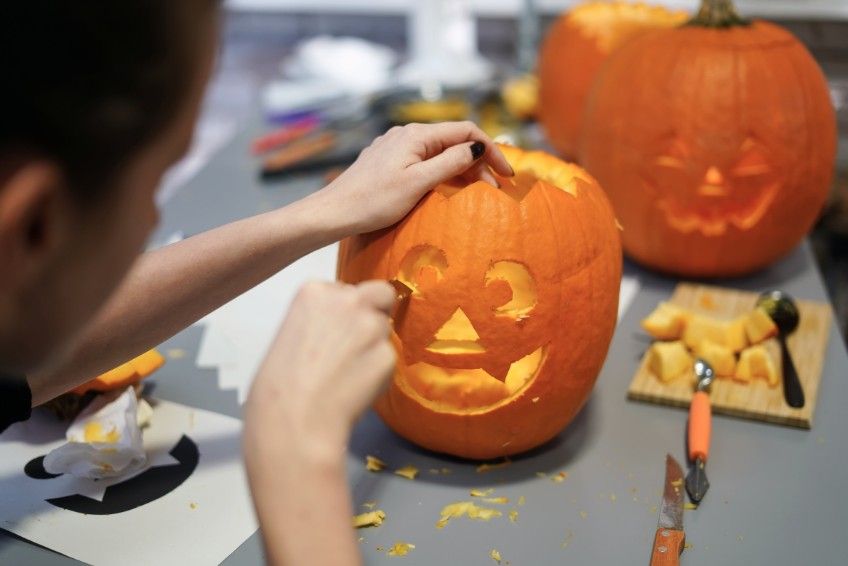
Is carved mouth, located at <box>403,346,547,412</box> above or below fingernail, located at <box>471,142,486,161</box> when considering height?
below

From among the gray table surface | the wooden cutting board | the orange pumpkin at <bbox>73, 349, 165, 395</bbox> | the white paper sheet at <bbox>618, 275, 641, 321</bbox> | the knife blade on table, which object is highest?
the orange pumpkin at <bbox>73, 349, 165, 395</bbox>

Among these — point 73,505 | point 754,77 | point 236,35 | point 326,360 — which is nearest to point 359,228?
point 326,360

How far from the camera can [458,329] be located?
869 mm

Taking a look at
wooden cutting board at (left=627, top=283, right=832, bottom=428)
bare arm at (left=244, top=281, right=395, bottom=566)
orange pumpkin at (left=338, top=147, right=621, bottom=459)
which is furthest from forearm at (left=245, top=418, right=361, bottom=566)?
wooden cutting board at (left=627, top=283, right=832, bottom=428)

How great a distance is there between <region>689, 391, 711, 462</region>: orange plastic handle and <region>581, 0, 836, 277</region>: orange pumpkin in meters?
0.32

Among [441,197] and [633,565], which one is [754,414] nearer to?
[633,565]

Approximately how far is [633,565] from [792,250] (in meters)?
0.74

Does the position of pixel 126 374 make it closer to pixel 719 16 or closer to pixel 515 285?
pixel 515 285

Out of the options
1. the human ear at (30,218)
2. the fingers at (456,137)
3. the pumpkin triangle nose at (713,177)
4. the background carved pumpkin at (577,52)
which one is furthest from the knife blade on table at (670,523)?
the background carved pumpkin at (577,52)

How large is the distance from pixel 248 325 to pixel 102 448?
1.06 ft

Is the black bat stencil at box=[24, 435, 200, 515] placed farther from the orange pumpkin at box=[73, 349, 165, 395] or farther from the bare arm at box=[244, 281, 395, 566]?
the bare arm at box=[244, 281, 395, 566]

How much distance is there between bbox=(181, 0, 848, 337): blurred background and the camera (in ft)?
5.70

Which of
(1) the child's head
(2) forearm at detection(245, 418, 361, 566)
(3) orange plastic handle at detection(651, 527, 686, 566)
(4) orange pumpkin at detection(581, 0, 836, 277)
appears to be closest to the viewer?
(1) the child's head

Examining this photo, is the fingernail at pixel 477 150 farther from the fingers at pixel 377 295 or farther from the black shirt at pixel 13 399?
the black shirt at pixel 13 399
